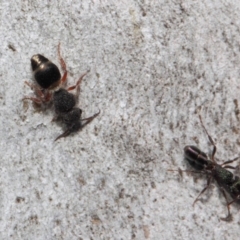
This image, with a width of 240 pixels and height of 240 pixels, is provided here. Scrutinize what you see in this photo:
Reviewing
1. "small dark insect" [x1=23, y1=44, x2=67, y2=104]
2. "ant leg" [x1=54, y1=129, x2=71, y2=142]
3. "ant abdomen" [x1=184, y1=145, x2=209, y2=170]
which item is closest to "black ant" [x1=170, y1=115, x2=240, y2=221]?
"ant abdomen" [x1=184, y1=145, x2=209, y2=170]

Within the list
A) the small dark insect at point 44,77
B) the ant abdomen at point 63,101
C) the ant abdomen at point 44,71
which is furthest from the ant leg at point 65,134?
the ant abdomen at point 44,71

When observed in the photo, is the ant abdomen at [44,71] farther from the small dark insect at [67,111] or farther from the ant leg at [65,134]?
the ant leg at [65,134]

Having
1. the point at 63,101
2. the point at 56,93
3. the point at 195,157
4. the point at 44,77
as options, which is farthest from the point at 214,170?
the point at 44,77

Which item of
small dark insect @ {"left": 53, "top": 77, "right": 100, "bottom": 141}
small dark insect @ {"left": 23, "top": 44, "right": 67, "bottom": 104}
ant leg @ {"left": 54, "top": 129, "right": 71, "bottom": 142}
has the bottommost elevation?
ant leg @ {"left": 54, "top": 129, "right": 71, "bottom": 142}

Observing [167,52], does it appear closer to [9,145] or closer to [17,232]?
[9,145]

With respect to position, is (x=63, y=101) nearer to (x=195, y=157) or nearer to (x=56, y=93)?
(x=56, y=93)

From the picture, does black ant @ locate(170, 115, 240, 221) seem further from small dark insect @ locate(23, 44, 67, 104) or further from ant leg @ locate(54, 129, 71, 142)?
small dark insect @ locate(23, 44, 67, 104)
